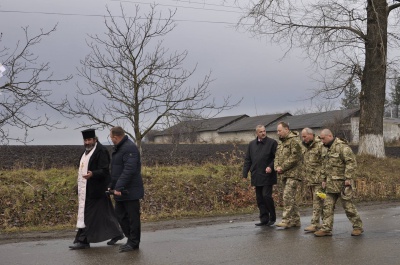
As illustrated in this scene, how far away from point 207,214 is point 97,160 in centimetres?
618

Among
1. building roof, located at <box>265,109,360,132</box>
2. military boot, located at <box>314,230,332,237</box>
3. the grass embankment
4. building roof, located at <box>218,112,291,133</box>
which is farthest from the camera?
building roof, located at <box>218,112,291,133</box>

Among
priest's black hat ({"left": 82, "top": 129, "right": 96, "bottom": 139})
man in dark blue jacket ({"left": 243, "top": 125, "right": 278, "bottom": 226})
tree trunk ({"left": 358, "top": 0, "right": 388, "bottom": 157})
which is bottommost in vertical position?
man in dark blue jacket ({"left": 243, "top": 125, "right": 278, "bottom": 226})

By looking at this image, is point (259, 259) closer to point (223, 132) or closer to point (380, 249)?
point (380, 249)

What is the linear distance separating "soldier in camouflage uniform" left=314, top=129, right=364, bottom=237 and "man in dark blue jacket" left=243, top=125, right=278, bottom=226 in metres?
1.71

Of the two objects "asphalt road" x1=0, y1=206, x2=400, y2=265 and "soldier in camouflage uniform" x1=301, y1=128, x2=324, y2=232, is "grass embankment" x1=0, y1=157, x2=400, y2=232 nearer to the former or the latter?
"asphalt road" x1=0, y1=206, x2=400, y2=265

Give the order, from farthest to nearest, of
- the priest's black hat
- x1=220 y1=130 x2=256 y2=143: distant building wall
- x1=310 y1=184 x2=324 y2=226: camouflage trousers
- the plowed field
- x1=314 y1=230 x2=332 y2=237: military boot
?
x1=220 y1=130 x2=256 y2=143: distant building wall
the plowed field
x1=310 y1=184 x2=324 y2=226: camouflage trousers
x1=314 y1=230 x2=332 y2=237: military boot
the priest's black hat

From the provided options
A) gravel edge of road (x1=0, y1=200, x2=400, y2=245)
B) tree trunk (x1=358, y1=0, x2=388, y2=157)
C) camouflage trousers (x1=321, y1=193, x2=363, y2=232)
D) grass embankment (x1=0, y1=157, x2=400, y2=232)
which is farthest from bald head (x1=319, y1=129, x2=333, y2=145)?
tree trunk (x1=358, y1=0, x2=388, y2=157)

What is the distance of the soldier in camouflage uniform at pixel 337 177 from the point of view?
10686 millimetres

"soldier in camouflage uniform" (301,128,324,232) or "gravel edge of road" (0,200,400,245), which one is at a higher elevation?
"soldier in camouflage uniform" (301,128,324,232)

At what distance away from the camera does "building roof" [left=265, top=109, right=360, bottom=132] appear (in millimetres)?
68719

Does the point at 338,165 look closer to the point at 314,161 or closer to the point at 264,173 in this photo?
the point at 314,161

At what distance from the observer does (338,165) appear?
1078cm

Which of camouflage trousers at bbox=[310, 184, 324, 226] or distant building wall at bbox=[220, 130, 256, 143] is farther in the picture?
distant building wall at bbox=[220, 130, 256, 143]

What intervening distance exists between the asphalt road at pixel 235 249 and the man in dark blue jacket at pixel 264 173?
0.50 meters
